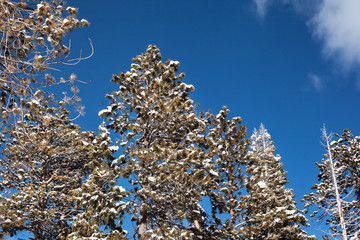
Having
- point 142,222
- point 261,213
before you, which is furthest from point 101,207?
point 261,213

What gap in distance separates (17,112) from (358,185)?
17.9m

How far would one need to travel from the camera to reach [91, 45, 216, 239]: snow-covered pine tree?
9547mm

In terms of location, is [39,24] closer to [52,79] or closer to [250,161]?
[52,79]

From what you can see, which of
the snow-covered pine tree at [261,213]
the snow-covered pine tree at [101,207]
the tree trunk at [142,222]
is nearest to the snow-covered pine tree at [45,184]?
the snow-covered pine tree at [101,207]

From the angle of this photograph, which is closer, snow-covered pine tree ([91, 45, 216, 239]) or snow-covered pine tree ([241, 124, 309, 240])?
snow-covered pine tree ([91, 45, 216, 239])

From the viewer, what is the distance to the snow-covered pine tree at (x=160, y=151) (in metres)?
9.55

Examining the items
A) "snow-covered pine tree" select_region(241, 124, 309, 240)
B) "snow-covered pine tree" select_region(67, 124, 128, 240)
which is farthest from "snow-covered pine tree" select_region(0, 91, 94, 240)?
"snow-covered pine tree" select_region(241, 124, 309, 240)

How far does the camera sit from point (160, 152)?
9.63 m

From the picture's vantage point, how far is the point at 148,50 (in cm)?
1337

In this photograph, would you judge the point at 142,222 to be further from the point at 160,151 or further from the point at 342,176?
the point at 342,176

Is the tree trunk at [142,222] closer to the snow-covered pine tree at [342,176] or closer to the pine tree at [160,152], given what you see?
the pine tree at [160,152]

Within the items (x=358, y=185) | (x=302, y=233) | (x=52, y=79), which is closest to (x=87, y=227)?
(x=52, y=79)

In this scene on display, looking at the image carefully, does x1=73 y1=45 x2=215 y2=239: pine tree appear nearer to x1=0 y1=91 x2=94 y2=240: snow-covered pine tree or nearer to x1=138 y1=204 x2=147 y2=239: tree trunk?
x1=138 y1=204 x2=147 y2=239: tree trunk

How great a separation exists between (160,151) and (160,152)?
0.04 metres
